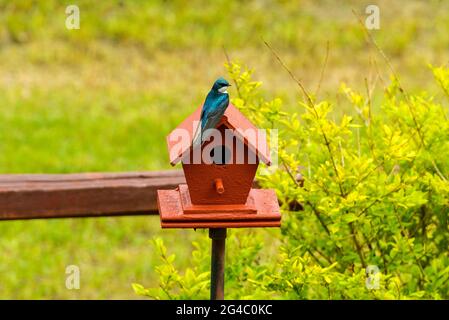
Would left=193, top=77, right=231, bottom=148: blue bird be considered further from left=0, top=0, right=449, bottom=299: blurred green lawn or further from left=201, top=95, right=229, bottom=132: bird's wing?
left=0, top=0, right=449, bottom=299: blurred green lawn

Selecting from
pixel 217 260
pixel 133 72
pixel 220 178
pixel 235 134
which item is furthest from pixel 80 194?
pixel 133 72

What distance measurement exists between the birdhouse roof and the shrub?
40 centimetres

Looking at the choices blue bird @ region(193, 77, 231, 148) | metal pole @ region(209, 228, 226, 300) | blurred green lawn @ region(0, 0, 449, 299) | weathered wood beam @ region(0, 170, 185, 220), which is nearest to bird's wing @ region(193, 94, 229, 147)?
blue bird @ region(193, 77, 231, 148)

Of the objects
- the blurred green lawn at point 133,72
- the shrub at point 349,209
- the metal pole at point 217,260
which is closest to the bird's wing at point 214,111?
the metal pole at point 217,260

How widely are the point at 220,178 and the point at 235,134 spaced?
0.17 meters

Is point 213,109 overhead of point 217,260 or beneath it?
overhead

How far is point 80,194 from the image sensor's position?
4.95 metres

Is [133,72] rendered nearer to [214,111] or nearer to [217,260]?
[217,260]

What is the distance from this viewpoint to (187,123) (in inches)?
142

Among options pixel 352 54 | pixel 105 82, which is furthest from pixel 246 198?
pixel 352 54

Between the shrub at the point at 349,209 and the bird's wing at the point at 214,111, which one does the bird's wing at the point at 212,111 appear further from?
the shrub at the point at 349,209

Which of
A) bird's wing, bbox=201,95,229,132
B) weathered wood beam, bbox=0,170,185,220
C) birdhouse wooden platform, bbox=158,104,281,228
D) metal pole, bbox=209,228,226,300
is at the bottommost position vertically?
metal pole, bbox=209,228,226,300

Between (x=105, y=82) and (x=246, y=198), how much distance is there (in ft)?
19.9

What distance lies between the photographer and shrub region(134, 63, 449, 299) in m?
3.98
